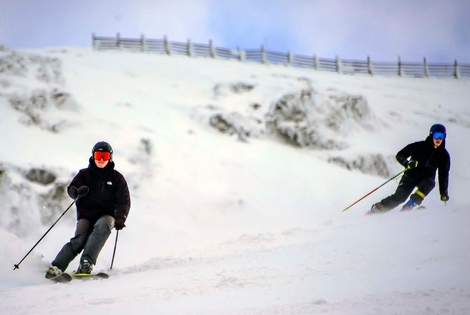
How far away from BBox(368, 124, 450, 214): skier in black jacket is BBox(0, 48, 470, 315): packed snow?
0.37 meters

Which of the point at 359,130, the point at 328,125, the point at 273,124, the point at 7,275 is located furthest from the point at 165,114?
the point at 7,275

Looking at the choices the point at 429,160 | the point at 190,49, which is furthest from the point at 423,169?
the point at 190,49

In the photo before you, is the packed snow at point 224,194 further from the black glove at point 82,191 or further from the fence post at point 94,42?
the fence post at point 94,42

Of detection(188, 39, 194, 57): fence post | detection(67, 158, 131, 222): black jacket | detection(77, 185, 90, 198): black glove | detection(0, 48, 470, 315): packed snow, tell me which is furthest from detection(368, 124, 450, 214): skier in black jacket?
detection(188, 39, 194, 57): fence post

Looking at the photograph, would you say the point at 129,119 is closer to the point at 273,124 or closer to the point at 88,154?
the point at 88,154

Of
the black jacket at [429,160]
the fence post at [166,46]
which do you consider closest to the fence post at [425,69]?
the fence post at [166,46]

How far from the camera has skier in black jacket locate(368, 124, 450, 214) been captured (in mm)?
7836

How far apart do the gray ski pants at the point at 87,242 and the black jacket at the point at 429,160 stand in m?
5.04

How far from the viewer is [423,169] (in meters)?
8.00

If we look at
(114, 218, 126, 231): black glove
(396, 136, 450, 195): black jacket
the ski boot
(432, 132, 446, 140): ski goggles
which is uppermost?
(432, 132, 446, 140): ski goggles

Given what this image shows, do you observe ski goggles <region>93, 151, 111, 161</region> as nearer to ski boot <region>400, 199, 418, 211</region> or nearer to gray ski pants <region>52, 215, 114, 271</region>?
gray ski pants <region>52, 215, 114, 271</region>

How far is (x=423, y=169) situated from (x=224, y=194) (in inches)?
153

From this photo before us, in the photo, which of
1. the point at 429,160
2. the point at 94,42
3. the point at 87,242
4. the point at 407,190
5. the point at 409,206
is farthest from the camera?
the point at 94,42

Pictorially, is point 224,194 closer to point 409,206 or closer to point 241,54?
point 409,206
